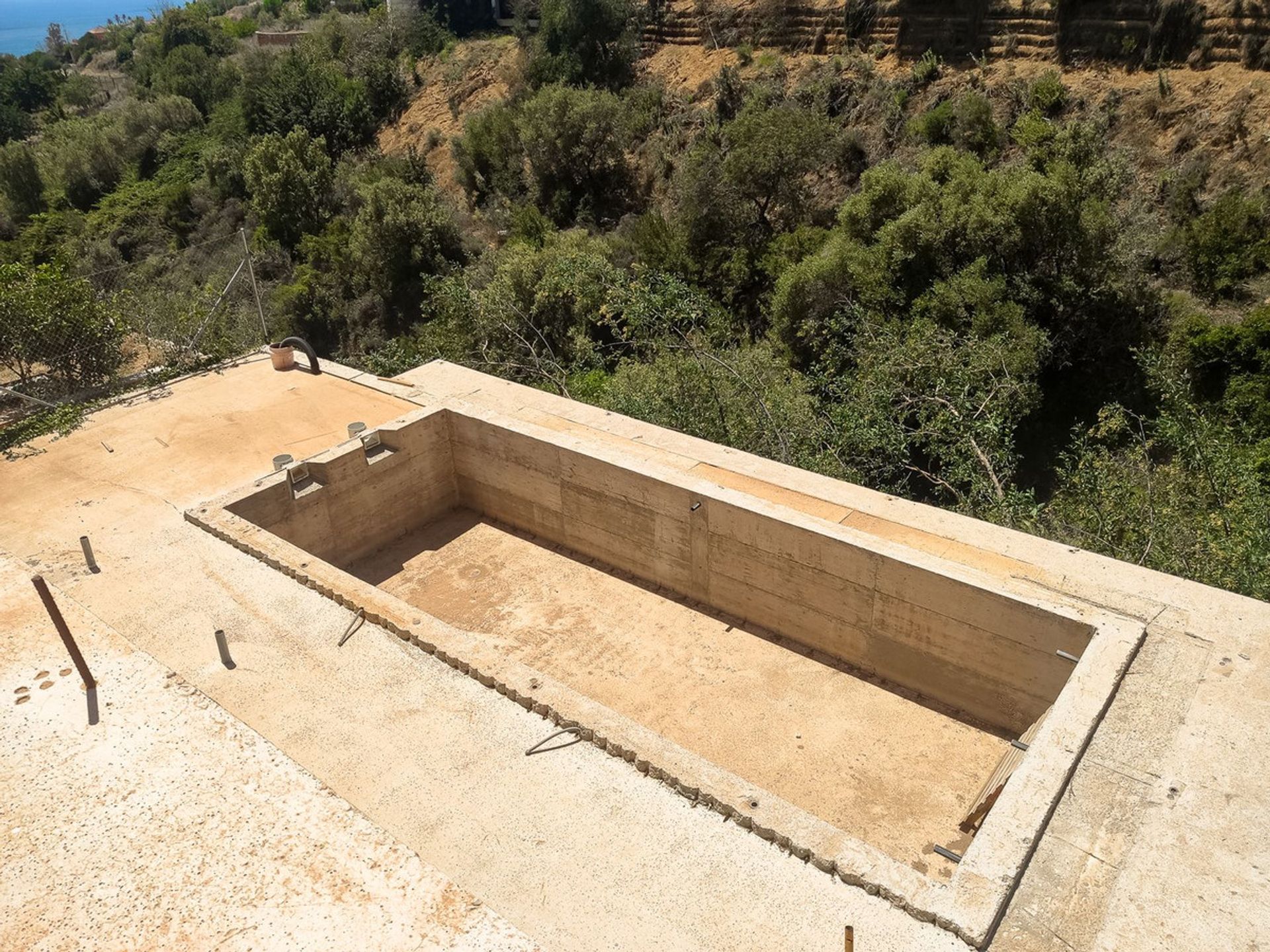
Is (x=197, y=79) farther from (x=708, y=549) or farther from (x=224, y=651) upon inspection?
(x=224, y=651)

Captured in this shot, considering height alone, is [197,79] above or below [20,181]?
above

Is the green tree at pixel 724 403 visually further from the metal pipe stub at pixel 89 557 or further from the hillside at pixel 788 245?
the metal pipe stub at pixel 89 557

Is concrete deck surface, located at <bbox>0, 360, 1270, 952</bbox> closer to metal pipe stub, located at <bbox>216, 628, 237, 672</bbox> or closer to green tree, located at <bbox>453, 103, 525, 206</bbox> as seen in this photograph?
metal pipe stub, located at <bbox>216, 628, 237, 672</bbox>

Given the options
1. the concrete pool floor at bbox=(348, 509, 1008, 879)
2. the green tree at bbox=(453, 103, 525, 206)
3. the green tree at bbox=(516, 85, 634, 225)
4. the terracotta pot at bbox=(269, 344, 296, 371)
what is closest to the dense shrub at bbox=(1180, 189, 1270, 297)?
the concrete pool floor at bbox=(348, 509, 1008, 879)

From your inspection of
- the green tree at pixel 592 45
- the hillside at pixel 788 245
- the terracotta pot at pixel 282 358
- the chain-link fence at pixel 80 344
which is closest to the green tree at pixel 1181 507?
the hillside at pixel 788 245

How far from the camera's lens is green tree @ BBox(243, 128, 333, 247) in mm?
28547

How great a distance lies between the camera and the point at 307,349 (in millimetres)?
13742

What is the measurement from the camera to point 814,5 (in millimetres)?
27109

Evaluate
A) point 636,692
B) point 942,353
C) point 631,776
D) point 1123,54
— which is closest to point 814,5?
point 1123,54

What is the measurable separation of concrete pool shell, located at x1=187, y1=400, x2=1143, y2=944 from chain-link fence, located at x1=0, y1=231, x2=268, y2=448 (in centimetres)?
448

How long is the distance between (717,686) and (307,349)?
8221 millimetres

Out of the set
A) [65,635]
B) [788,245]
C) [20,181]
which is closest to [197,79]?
[20,181]

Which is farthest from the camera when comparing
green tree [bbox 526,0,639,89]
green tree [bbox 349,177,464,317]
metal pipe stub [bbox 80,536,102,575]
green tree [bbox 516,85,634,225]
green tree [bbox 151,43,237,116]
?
green tree [bbox 151,43,237,116]

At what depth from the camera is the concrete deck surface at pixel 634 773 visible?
534 centimetres
